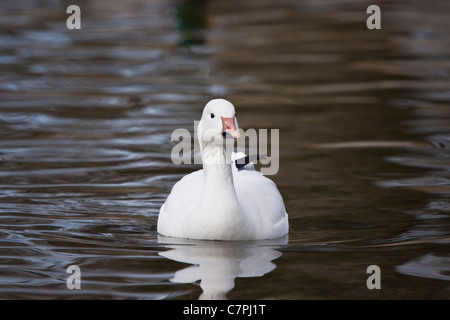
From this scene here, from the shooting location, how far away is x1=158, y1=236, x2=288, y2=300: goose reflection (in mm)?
6035

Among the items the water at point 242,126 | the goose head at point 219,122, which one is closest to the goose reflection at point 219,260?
the water at point 242,126

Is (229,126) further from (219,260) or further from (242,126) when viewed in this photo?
(242,126)

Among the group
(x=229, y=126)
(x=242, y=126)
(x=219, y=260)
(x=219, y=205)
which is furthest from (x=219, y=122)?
(x=242, y=126)

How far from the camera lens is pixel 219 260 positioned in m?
6.51

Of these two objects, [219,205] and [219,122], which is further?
[219,205]

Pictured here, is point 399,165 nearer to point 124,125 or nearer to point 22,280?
point 124,125

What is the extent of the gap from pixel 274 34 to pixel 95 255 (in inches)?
461

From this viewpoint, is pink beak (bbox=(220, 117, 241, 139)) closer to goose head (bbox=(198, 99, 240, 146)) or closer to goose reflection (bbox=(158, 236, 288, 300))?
goose head (bbox=(198, 99, 240, 146))

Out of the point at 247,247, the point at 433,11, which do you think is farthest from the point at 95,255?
the point at 433,11

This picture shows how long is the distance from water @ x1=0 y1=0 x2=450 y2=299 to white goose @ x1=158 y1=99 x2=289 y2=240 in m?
0.13

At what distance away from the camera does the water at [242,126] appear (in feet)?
20.5

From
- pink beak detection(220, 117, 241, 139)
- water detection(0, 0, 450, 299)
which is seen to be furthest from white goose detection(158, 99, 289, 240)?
water detection(0, 0, 450, 299)

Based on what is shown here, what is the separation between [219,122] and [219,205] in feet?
2.05

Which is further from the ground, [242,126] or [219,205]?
[242,126]
